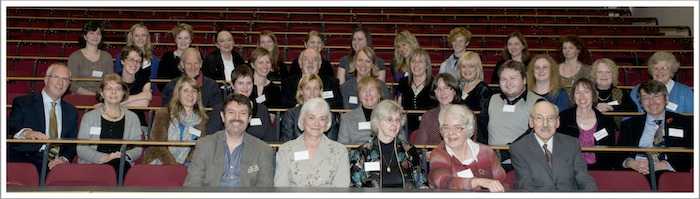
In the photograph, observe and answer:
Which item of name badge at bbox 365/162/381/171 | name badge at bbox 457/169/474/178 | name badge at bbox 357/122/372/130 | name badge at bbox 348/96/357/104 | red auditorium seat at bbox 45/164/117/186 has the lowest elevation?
red auditorium seat at bbox 45/164/117/186

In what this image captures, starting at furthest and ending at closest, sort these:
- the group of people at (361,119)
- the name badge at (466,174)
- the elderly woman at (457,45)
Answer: the elderly woman at (457,45) < the group of people at (361,119) < the name badge at (466,174)

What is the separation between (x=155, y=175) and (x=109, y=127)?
744mm

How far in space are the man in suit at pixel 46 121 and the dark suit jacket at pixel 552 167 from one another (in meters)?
2.58

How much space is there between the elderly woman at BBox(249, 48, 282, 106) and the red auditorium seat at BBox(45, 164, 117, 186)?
4.67 ft

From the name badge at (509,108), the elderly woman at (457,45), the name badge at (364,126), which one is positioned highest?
the elderly woman at (457,45)

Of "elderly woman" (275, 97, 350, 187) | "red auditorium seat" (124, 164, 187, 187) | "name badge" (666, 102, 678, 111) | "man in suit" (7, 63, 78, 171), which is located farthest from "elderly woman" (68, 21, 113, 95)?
"name badge" (666, 102, 678, 111)

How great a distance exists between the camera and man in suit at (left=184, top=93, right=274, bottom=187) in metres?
3.74

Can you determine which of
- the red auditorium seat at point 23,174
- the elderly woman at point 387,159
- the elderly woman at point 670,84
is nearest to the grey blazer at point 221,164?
the elderly woman at point 387,159

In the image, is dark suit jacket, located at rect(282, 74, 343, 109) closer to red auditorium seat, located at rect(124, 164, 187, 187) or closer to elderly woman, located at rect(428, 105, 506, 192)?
red auditorium seat, located at rect(124, 164, 187, 187)

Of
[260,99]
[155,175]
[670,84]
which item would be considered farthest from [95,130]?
[670,84]

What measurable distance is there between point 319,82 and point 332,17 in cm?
476

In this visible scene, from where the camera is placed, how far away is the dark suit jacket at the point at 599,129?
4.20 metres

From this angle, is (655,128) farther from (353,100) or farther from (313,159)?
(313,159)

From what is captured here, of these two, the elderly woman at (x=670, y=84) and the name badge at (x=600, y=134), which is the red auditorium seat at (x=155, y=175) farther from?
the elderly woman at (x=670, y=84)
